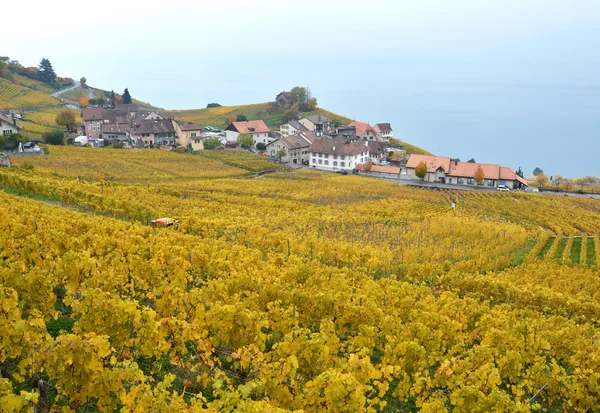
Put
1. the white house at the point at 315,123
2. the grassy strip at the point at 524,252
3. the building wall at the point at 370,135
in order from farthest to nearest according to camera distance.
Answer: the white house at the point at 315,123 → the building wall at the point at 370,135 → the grassy strip at the point at 524,252

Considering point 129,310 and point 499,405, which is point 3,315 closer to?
point 129,310

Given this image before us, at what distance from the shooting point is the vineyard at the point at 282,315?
8305mm

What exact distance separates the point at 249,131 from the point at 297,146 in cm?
1565

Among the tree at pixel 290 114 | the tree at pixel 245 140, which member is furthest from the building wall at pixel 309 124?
the tree at pixel 245 140

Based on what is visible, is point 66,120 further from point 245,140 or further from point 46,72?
point 46,72

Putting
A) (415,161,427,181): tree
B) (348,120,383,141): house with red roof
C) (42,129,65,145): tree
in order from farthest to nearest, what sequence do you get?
(348,120,383,141): house with red roof < (42,129,65,145): tree < (415,161,427,181): tree

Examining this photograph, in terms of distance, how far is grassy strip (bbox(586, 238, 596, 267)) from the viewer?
→ 3055cm

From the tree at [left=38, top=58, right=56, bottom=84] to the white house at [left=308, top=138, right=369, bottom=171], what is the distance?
95.4 m

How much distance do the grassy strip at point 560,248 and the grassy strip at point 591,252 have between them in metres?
1.57

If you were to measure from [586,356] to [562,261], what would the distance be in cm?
1862

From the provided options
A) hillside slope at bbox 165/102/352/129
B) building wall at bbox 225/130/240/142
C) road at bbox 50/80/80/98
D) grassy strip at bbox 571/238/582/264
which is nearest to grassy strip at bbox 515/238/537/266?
grassy strip at bbox 571/238/582/264

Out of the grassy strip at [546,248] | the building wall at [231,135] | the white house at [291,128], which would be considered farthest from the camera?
the white house at [291,128]

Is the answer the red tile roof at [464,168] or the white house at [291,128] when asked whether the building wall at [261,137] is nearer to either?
the white house at [291,128]

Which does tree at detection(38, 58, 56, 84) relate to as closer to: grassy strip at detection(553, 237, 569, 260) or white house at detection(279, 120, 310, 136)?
white house at detection(279, 120, 310, 136)
